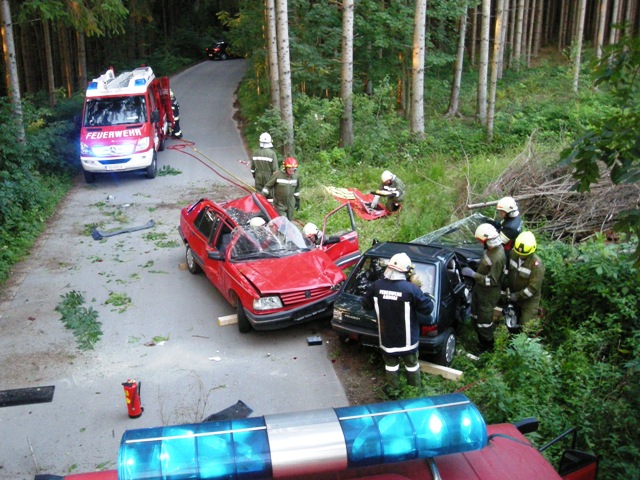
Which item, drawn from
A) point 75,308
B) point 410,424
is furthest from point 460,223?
point 410,424

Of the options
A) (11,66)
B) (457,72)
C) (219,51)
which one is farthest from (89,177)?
(219,51)

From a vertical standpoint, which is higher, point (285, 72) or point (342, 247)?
point (285, 72)

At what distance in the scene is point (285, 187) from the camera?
12750mm

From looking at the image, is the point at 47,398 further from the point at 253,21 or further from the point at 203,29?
the point at 203,29

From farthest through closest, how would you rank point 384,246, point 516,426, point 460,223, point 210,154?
1. point 210,154
2. point 460,223
3. point 384,246
4. point 516,426

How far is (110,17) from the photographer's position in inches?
685

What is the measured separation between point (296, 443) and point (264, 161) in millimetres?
10884

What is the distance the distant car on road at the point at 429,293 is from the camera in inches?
319

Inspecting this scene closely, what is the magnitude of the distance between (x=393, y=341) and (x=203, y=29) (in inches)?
2049

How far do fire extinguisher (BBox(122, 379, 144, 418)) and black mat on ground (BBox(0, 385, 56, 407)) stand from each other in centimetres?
120

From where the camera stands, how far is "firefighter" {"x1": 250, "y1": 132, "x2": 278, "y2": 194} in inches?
539

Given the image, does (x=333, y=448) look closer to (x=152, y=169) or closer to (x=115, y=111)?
(x=152, y=169)

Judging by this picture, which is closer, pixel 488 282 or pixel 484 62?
pixel 488 282

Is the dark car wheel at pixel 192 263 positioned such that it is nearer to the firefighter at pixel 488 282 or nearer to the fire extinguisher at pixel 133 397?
the fire extinguisher at pixel 133 397
